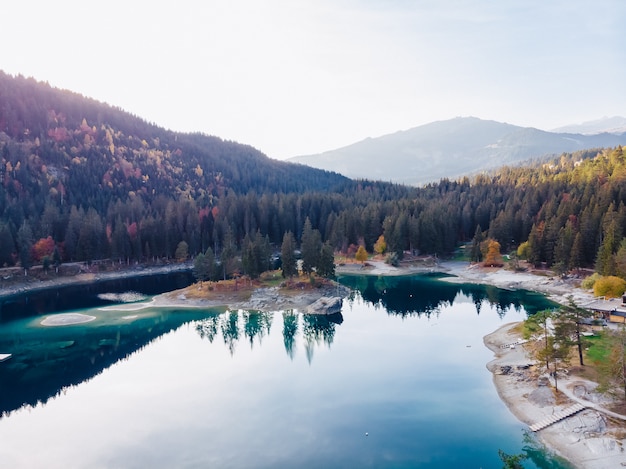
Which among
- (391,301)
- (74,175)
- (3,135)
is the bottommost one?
(391,301)


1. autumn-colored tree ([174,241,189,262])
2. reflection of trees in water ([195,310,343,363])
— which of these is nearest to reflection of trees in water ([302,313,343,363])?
reflection of trees in water ([195,310,343,363])

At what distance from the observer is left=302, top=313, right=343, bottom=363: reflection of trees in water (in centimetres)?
6162

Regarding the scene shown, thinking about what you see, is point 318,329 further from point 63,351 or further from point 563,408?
point 563,408

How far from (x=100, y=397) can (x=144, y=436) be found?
1134 cm

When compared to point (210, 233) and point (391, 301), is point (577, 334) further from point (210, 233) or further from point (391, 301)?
point (210, 233)

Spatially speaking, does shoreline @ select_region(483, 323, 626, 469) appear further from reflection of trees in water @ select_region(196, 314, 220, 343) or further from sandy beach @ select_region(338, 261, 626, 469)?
reflection of trees in water @ select_region(196, 314, 220, 343)

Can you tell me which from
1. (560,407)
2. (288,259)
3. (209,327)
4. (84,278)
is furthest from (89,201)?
(560,407)

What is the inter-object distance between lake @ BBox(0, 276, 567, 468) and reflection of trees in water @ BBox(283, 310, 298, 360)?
45cm

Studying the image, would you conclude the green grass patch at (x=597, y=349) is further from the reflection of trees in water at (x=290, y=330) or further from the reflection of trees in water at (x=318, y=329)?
the reflection of trees in water at (x=290, y=330)

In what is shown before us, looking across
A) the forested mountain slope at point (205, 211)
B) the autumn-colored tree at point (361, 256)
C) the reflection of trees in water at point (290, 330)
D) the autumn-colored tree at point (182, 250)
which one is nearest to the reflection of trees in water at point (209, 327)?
the reflection of trees in water at point (290, 330)

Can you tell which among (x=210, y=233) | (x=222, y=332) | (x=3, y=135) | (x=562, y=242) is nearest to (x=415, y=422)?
(x=222, y=332)

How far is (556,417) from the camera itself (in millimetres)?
36594

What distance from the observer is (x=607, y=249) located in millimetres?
79812

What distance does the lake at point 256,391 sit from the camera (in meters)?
34.5
